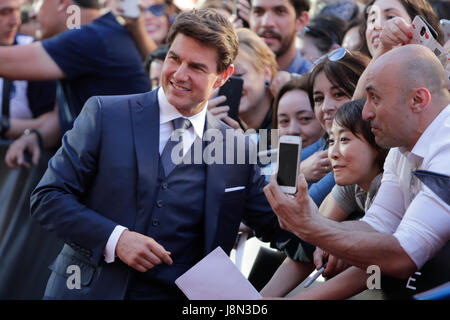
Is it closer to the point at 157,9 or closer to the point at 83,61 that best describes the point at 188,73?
the point at 83,61

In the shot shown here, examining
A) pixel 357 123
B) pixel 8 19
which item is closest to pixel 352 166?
pixel 357 123

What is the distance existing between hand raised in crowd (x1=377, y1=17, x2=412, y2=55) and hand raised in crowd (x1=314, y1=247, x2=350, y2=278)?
109 centimetres

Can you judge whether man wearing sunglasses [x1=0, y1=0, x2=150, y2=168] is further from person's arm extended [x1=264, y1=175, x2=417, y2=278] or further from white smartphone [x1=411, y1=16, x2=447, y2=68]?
person's arm extended [x1=264, y1=175, x2=417, y2=278]

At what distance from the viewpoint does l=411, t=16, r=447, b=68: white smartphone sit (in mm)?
3209

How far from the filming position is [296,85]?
447 centimetres

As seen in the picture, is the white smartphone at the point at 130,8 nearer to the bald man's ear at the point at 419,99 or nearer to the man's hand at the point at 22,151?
the man's hand at the point at 22,151

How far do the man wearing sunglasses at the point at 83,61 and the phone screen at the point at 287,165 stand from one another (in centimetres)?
254

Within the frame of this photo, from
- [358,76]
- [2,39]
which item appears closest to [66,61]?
[2,39]

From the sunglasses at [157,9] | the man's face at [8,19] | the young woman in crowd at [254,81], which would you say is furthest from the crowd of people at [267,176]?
the sunglasses at [157,9]

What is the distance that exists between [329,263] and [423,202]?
2.20 ft

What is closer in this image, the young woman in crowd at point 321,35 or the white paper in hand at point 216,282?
the white paper in hand at point 216,282

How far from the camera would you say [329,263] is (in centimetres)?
322

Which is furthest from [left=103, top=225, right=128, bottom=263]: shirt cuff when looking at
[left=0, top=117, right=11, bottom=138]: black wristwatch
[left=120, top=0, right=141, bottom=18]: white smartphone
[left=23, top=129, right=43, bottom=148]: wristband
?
[left=0, top=117, right=11, bottom=138]: black wristwatch

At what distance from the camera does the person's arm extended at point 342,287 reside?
3012 mm
